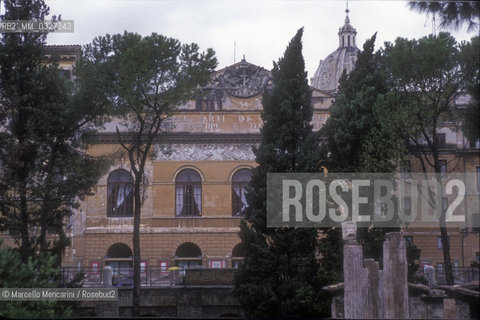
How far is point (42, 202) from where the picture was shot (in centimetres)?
1667

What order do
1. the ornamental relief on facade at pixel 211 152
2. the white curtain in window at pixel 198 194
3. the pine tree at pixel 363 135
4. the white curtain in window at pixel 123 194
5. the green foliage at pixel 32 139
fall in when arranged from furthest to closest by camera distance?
the ornamental relief on facade at pixel 211 152
the white curtain in window at pixel 198 194
the white curtain in window at pixel 123 194
the pine tree at pixel 363 135
the green foliage at pixel 32 139

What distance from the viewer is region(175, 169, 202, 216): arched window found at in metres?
28.1

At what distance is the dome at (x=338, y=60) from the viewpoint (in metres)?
60.3

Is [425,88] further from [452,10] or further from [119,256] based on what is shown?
[119,256]

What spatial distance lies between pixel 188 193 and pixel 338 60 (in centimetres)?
3641

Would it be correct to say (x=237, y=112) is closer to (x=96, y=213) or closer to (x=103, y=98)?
(x=96, y=213)

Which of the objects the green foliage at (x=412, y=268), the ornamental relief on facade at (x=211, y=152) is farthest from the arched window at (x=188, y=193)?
the green foliage at (x=412, y=268)

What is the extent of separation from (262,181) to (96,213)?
1169 centimetres

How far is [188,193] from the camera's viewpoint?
28.3m

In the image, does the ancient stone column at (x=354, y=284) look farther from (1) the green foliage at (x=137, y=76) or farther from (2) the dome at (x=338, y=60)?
(2) the dome at (x=338, y=60)

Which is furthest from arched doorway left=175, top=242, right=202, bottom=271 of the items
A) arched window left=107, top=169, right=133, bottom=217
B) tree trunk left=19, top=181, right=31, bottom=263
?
tree trunk left=19, top=181, right=31, bottom=263

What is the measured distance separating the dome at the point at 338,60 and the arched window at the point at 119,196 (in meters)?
35.5

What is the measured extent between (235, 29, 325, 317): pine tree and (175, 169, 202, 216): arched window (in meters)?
9.73

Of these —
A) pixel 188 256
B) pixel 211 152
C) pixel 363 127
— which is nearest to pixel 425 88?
pixel 363 127
